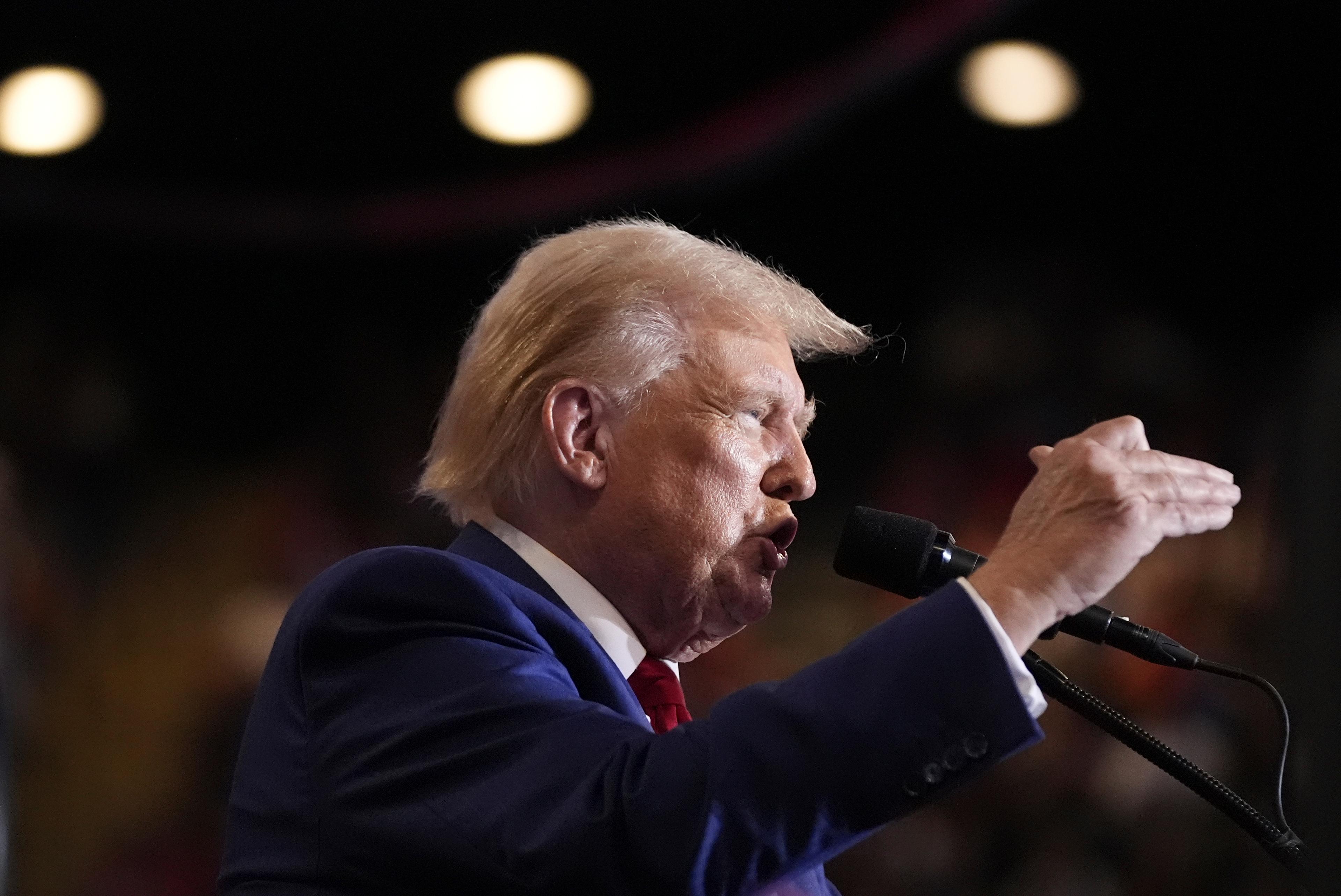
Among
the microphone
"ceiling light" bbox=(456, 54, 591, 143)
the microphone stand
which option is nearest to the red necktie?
the microphone

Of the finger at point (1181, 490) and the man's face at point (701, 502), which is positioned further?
the man's face at point (701, 502)

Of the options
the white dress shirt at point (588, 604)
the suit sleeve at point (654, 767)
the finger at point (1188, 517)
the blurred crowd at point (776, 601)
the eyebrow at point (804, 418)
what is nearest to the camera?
the suit sleeve at point (654, 767)

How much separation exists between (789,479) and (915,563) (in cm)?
26

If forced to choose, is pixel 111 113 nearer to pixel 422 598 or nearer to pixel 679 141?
pixel 679 141

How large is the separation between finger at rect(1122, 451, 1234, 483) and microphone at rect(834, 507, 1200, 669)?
184mm

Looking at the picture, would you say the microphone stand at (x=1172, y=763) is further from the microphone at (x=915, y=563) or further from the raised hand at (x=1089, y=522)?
the raised hand at (x=1089, y=522)

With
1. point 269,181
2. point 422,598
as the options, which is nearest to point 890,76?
point 269,181

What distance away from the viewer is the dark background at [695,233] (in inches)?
129

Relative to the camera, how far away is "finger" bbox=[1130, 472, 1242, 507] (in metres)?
1.23

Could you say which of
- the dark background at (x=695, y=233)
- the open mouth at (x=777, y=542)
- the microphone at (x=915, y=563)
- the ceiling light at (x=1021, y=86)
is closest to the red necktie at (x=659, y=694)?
the open mouth at (x=777, y=542)

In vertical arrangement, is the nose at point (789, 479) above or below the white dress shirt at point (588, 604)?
above

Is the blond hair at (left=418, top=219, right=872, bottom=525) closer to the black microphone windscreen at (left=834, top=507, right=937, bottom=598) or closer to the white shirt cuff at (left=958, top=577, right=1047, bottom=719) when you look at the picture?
the black microphone windscreen at (left=834, top=507, right=937, bottom=598)

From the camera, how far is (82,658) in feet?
10.7

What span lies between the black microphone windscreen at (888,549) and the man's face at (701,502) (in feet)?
0.56
